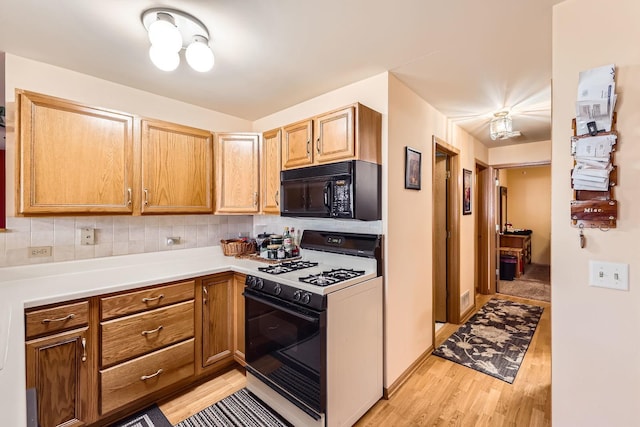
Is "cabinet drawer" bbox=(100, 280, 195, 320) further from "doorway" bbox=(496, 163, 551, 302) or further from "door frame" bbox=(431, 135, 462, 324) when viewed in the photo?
"doorway" bbox=(496, 163, 551, 302)

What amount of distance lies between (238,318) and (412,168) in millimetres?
1966

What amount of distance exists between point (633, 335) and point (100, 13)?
2.97 m

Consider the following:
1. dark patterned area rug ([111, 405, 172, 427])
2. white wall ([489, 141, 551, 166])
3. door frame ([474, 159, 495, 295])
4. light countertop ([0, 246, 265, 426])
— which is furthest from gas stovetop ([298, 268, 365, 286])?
white wall ([489, 141, 551, 166])

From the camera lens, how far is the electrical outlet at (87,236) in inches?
85.4

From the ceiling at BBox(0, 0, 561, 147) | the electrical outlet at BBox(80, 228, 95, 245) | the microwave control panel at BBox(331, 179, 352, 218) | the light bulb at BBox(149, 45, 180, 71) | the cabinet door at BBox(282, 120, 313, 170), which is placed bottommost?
the electrical outlet at BBox(80, 228, 95, 245)

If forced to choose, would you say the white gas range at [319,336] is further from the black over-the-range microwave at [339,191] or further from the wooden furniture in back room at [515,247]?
the wooden furniture in back room at [515,247]

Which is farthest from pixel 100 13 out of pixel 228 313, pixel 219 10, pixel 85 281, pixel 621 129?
pixel 621 129

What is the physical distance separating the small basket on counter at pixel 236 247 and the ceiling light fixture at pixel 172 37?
1.70 metres

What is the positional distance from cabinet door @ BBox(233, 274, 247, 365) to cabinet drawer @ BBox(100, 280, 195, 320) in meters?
0.37

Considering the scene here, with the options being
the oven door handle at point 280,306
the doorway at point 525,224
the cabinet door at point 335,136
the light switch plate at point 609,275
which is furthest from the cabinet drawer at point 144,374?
the doorway at point 525,224

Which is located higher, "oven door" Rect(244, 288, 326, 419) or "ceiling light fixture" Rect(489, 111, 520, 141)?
"ceiling light fixture" Rect(489, 111, 520, 141)

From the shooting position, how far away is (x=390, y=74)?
2135mm

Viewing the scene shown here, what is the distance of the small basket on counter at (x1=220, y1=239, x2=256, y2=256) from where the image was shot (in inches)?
112

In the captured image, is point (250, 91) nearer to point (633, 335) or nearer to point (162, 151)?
point (162, 151)
